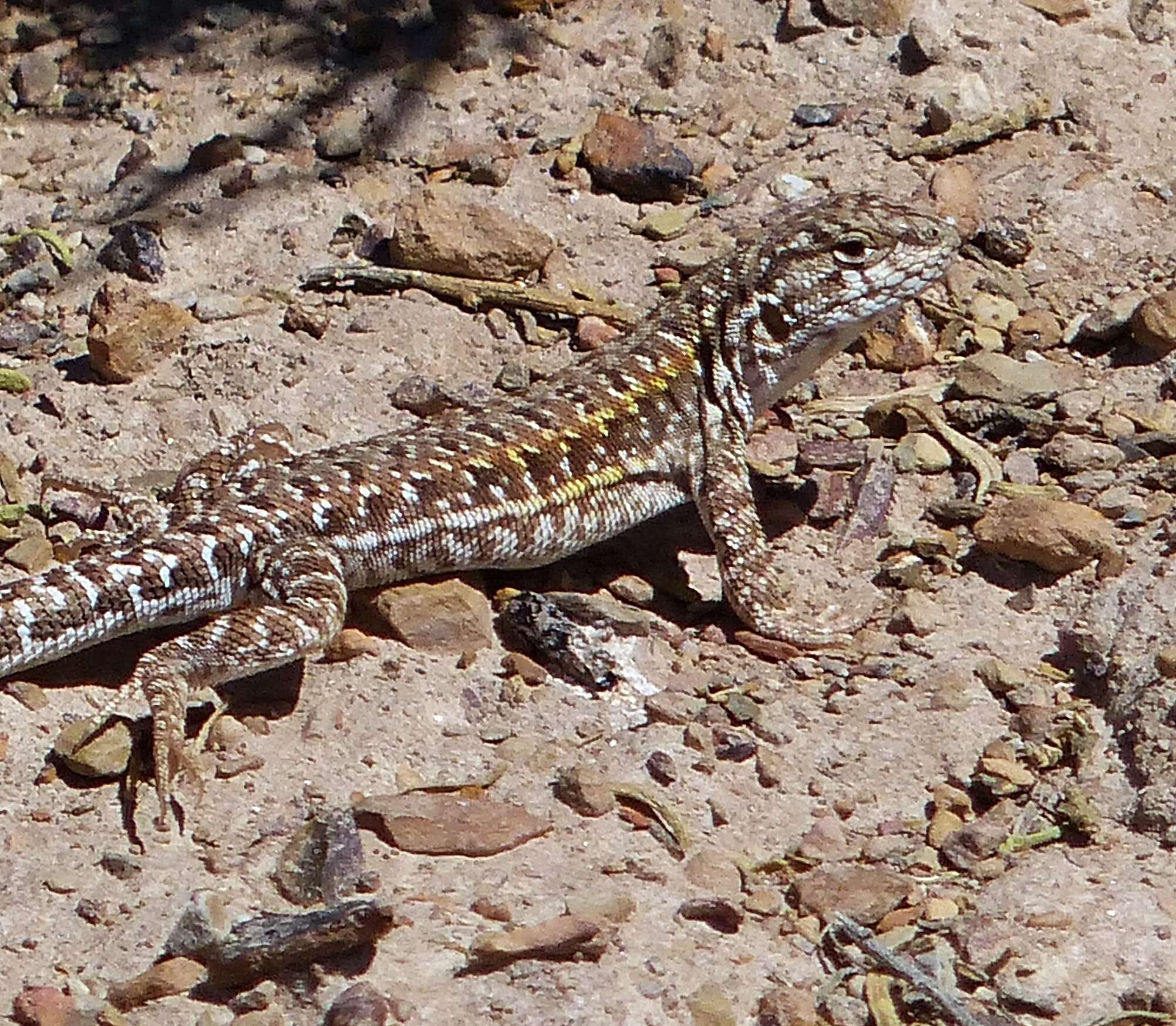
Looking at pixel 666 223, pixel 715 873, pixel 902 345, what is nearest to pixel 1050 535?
pixel 902 345

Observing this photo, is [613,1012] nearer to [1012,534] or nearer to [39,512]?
[1012,534]

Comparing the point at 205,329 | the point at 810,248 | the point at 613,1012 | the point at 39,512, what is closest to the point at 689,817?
the point at 613,1012

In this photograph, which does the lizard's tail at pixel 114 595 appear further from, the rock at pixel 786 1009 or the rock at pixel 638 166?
the rock at pixel 638 166

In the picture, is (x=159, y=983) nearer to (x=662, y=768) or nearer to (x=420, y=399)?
(x=662, y=768)

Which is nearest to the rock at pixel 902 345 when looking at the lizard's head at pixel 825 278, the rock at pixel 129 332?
the lizard's head at pixel 825 278

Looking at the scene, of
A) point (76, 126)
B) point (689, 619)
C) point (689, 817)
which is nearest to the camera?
point (689, 817)
